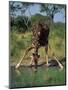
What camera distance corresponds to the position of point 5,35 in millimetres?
2518

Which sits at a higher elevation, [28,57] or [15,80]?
[28,57]

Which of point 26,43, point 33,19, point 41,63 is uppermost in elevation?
point 33,19

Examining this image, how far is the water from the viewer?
2.52 m

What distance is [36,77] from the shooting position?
2.58m

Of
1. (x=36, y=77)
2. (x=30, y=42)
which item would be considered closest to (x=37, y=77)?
(x=36, y=77)

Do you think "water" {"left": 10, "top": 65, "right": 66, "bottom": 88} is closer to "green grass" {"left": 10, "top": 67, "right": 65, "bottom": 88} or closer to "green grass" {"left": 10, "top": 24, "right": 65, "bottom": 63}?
"green grass" {"left": 10, "top": 67, "right": 65, "bottom": 88}

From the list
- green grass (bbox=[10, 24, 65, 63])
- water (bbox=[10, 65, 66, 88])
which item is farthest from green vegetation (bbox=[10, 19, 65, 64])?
water (bbox=[10, 65, 66, 88])

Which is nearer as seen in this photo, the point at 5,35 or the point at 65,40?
the point at 5,35

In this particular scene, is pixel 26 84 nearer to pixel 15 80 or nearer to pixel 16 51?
pixel 15 80

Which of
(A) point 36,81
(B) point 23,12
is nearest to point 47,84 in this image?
(A) point 36,81

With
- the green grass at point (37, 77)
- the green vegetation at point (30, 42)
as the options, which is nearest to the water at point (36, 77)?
the green grass at point (37, 77)

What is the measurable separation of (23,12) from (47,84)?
2.40 feet

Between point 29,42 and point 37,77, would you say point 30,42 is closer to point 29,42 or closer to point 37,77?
point 29,42

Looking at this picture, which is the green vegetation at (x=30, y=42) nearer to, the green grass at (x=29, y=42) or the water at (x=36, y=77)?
the green grass at (x=29, y=42)
